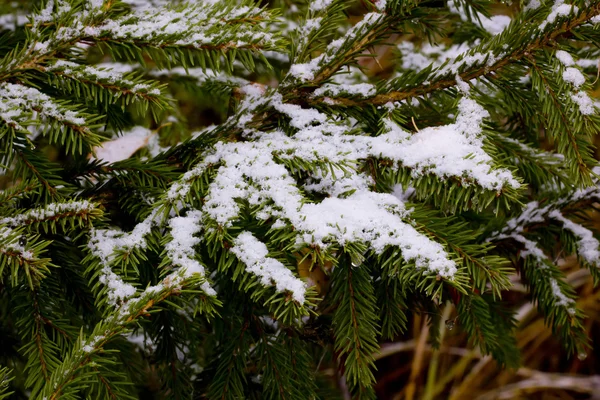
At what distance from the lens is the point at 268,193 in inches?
24.6

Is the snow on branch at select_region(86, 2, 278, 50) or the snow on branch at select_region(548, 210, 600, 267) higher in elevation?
the snow on branch at select_region(86, 2, 278, 50)

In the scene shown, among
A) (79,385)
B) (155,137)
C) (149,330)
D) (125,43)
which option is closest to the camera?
(79,385)

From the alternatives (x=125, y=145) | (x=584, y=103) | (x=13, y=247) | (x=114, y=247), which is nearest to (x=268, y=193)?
(x=114, y=247)

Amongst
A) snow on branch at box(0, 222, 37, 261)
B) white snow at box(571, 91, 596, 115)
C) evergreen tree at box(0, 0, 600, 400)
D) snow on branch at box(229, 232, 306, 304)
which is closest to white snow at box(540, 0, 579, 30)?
evergreen tree at box(0, 0, 600, 400)

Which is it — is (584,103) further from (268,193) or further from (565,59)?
(268,193)

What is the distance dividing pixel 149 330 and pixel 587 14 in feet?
2.80

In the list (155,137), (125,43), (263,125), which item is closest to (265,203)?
(263,125)

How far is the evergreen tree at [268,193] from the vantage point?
595 mm

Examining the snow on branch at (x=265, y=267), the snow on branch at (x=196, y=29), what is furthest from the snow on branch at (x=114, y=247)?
the snow on branch at (x=196, y=29)

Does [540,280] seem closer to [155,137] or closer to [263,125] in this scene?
[263,125]

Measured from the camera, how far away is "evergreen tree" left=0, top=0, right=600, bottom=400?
60 cm

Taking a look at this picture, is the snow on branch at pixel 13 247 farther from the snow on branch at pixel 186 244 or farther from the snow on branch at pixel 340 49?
the snow on branch at pixel 340 49

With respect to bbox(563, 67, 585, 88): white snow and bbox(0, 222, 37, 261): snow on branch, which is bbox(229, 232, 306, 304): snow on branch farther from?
bbox(563, 67, 585, 88): white snow

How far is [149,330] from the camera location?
815 millimetres
